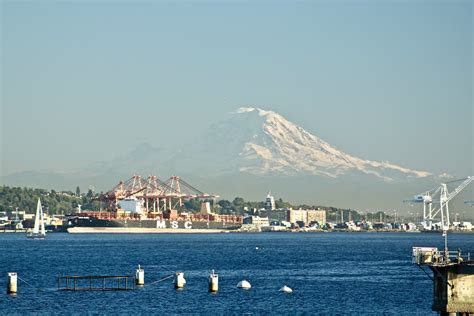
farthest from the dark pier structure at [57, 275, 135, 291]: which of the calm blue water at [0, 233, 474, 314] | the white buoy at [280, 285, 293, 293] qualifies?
the white buoy at [280, 285, 293, 293]

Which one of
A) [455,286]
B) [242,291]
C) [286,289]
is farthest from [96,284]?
[455,286]

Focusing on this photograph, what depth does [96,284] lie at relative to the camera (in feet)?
301

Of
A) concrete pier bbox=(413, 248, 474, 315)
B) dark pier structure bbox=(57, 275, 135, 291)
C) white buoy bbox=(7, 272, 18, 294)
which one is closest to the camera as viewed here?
concrete pier bbox=(413, 248, 474, 315)

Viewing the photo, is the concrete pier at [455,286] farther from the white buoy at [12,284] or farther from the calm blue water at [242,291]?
the white buoy at [12,284]

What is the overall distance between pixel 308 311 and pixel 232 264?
56205 mm

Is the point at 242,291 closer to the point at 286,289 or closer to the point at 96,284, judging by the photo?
the point at 286,289

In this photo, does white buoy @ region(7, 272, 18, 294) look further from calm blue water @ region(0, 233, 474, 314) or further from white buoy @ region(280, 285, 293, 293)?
white buoy @ region(280, 285, 293, 293)

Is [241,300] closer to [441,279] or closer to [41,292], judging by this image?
[41,292]

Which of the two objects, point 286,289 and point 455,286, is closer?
point 455,286

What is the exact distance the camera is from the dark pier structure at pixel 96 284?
85.8 metres

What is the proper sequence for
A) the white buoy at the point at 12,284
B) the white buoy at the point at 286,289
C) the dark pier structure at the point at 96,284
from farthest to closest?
the white buoy at the point at 286,289 → the dark pier structure at the point at 96,284 → the white buoy at the point at 12,284

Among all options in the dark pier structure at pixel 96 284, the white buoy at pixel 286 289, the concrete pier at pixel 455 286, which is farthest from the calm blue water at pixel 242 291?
the concrete pier at pixel 455 286

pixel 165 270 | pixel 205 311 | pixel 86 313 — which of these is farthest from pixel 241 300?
pixel 165 270

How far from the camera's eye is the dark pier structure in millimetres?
85750
